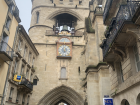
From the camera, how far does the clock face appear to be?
19844 millimetres

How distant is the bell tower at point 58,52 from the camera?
18.1 meters

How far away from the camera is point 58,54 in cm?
1962

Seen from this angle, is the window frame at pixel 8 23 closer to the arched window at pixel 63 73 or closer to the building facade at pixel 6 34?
the building facade at pixel 6 34

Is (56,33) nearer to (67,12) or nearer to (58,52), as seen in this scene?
(58,52)

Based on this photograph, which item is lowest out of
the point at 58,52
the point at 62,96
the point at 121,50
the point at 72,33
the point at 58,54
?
the point at 62,96

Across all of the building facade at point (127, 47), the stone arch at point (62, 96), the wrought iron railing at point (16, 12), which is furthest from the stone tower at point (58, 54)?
the building facade at point (127, 47)

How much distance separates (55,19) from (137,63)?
19583mm

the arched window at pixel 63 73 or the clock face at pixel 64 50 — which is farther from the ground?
the clock face at pixel 64 50

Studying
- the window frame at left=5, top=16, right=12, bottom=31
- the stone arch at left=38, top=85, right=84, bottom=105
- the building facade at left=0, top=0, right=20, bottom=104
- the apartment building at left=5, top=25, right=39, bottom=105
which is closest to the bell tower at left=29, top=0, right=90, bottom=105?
the stone arch at left=38, top=85, right=84, bottom=105

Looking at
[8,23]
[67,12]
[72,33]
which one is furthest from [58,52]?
[8,23]

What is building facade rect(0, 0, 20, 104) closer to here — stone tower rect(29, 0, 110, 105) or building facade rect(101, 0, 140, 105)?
building facade rect(101, 0, 140, 105)

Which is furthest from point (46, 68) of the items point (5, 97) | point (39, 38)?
point (5, 97)

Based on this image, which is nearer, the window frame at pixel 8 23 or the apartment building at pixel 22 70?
the window frame at pixel 8 23

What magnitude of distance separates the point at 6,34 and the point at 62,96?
10.9 metres
